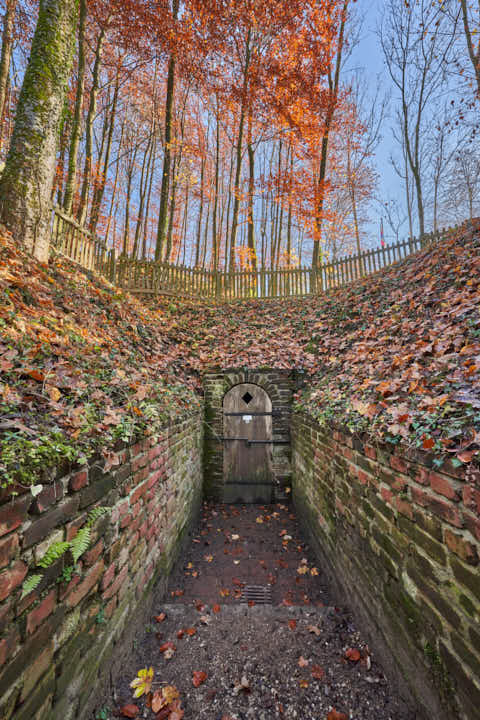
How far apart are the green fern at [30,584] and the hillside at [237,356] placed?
0.44m

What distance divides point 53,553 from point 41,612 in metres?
0.24

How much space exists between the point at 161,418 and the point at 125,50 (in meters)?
14.4

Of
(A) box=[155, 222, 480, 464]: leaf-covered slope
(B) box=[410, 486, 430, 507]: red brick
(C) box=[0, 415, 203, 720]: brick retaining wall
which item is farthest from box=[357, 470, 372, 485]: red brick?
(C) box=[0, 415, 203, 720]: brick retaining wall

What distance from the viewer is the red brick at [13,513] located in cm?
105

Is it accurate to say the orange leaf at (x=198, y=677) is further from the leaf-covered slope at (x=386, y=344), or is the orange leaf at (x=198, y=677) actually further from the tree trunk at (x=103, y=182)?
the tree trunk at (x=103, y=182)

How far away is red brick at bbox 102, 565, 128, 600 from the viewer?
1.85m

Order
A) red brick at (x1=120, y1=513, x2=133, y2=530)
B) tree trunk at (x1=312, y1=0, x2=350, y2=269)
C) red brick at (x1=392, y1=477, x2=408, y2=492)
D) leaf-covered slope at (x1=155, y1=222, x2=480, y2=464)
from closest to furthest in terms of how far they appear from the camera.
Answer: red brick at (x1=392, y1=477, x2=408, y2=492) → leaf-covered slope at (x1=155, y1=222, x2=480, y2=464) → red brick at (x1=120, y1=513, x2=133, y2=530) → tree trunk at (x1=312, y1=0, x2=350, y2=269)

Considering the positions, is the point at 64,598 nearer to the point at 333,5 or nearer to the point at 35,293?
the point at 35,293

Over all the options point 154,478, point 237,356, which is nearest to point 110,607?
point 154,478

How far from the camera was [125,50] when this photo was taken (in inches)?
416

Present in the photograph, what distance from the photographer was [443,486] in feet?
4.78

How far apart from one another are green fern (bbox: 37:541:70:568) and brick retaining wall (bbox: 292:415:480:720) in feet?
6.04

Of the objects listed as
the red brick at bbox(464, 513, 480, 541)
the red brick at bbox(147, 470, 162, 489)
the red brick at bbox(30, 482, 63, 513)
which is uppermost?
the red brick at bbox(30, 482, 63, 513)

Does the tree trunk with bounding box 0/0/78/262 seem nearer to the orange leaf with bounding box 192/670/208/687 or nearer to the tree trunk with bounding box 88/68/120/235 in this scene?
the orange leaf with bounding box 192/670/208/687
